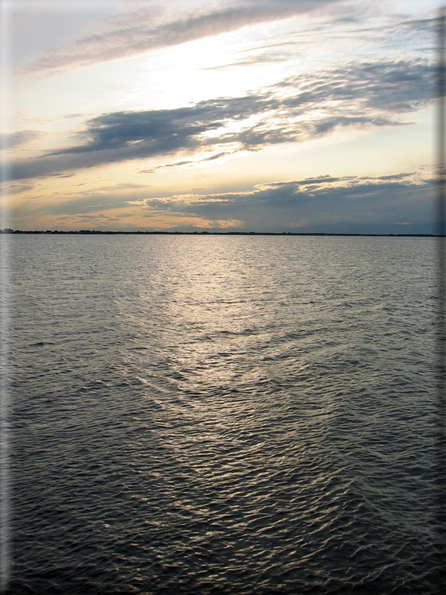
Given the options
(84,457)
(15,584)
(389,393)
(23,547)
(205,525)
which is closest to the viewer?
(15,584)

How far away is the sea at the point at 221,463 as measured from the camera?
12906 millimetres

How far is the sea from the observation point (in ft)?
42.3

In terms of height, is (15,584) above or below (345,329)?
below

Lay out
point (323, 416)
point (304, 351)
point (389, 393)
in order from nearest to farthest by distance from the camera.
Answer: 1. point (323, 416)
2. point (389, 393)
3. point (304, 351)

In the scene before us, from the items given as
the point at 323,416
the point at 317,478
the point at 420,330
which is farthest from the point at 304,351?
the point at 317,478

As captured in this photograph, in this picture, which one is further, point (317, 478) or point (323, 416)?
point (323, 416)

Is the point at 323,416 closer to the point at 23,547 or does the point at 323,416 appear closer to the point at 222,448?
the point at 222,448

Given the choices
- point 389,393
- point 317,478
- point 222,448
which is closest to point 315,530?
point 317,478

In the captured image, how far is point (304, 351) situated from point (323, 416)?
11974mm

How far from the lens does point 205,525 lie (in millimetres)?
14586

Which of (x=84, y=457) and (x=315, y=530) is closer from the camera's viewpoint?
(x=315, y=530)

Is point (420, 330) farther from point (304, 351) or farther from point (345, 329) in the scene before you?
point (304, 351)

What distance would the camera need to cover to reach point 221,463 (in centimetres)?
1828

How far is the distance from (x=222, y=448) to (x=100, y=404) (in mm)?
7611
